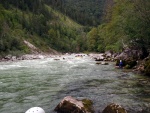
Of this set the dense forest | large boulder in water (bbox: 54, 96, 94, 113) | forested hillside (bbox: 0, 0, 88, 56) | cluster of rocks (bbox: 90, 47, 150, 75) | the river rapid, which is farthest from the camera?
forested hillside (bbox: 0, 0, 88, 56)

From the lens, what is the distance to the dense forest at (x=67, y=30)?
1154 inches

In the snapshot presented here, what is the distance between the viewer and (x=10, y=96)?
48.9ft

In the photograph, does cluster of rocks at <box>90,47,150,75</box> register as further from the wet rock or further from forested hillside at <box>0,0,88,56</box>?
forested hillside at <box>0,0,88,56</box>

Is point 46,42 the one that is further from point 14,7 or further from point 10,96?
point 10,96

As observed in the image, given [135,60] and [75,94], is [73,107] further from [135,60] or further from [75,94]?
[135,60]

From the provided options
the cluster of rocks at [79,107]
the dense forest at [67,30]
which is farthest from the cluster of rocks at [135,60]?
the cluster of rocks at [79,107]

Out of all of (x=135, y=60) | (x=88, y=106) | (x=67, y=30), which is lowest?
(x=88, y=106)

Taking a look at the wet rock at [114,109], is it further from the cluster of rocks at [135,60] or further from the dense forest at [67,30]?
the dense forest at [67,30]

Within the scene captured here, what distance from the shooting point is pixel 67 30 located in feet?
443

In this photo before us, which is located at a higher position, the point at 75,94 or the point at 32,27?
the point at 32,27

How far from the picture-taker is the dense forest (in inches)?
1154

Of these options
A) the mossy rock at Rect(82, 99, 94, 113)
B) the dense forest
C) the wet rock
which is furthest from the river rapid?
the dense forest

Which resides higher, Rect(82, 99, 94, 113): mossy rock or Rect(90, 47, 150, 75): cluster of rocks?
Rect(90, 47, 150, 75): cluster of rocks

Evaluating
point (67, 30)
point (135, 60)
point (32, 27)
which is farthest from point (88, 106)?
Result: point (67, 30)
